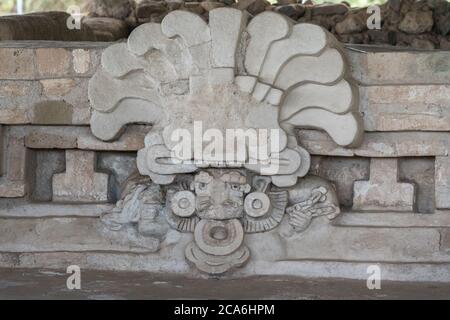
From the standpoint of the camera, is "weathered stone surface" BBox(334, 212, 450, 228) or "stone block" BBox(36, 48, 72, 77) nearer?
"weathered stone surface" BBox(334, 212, 450, 228)

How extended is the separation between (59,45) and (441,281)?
205 centimetres

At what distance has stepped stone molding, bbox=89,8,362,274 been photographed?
4176 mm

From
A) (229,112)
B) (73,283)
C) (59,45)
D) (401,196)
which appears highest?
(59,45)

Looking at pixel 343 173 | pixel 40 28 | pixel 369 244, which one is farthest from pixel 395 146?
pixel 40 28

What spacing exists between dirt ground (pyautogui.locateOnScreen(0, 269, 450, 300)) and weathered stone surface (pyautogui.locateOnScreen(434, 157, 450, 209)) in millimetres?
359

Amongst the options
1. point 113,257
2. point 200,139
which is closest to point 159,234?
point 113,257

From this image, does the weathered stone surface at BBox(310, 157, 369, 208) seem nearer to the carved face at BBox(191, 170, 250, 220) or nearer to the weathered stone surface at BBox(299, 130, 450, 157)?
the weathered stone surface at BBox(299, 130, 450, 157)

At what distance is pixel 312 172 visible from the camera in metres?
4.45

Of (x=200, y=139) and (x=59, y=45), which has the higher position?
(x=59, y=45)

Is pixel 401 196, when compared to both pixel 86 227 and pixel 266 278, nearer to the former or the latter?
pixel 266 278

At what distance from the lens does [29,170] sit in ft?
15.2

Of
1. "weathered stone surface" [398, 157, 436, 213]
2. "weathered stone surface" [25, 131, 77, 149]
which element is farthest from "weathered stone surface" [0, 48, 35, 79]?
"weathered stone surface" [398, 157, 436, 213]

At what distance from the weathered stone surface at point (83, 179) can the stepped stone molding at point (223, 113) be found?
0.46 feet

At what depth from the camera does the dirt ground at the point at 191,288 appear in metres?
4.07
